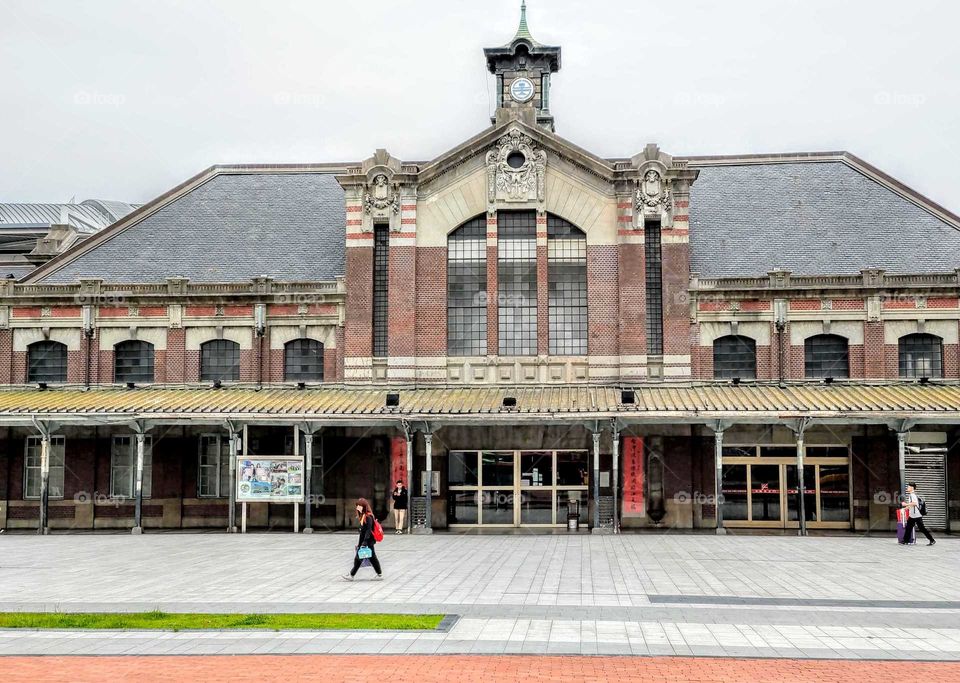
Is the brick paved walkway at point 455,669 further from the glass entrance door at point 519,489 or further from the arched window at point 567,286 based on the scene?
the arched window at point 567,286

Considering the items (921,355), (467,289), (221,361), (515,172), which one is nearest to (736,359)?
(921,355)

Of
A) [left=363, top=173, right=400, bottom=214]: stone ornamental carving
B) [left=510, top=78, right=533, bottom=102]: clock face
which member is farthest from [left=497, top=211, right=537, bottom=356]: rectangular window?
[left=510, top=78, right=533, bottom=102]: clock face

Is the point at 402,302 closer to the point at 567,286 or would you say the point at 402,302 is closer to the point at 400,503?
the point at 567,286

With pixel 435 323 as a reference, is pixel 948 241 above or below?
above

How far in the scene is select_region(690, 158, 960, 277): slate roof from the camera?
3656 cm

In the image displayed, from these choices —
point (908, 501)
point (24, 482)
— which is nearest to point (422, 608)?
point (908, 501)

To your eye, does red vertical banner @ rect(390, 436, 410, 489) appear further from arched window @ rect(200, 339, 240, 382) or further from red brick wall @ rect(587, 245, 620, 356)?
red brick wall @ rect(587, 245, 620, 356)

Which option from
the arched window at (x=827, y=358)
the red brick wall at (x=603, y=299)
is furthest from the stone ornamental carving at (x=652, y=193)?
the arched window at (x=827, y=358)

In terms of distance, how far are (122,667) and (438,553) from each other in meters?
13.5

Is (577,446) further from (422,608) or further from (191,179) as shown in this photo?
(191,179)

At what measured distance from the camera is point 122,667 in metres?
12.6

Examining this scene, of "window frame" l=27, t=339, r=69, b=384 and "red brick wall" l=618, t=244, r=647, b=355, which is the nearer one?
"red brick wall" l=618, t=244, r=647, b=355

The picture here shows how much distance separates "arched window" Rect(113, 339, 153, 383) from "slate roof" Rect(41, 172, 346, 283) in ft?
9.66

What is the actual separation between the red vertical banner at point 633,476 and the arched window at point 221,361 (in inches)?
562
